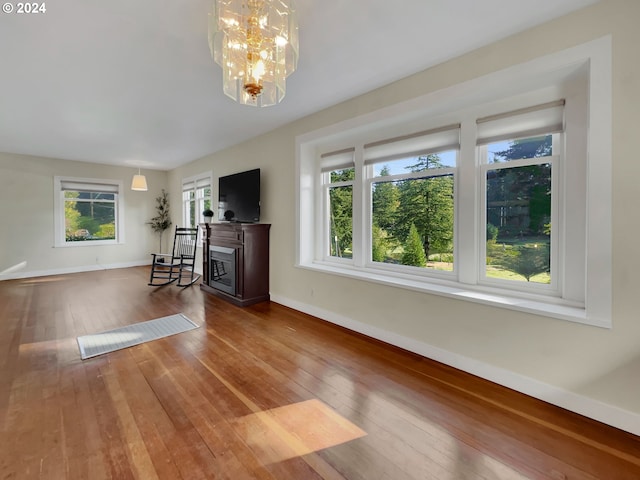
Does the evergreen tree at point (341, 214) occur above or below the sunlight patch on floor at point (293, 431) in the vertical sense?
above

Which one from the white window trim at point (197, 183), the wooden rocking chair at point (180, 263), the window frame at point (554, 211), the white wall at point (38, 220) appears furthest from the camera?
the white window trim at point (197, 183)

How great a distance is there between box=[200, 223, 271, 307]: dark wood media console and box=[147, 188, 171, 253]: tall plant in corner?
12.4 feet

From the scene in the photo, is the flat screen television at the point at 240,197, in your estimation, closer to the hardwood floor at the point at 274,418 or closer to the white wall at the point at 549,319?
the white wall at the point at 549,319

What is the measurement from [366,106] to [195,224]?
5.13m

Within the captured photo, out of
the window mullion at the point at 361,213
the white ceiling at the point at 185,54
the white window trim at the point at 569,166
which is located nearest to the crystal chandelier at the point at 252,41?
the white ceiling at the point at 185,54

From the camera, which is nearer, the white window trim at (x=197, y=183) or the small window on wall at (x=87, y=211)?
the white window trim at (x=197, y=183)

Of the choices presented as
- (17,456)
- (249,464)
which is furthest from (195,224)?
(249,464)

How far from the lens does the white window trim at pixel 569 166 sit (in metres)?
1.74

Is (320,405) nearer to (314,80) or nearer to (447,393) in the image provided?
(447,393)

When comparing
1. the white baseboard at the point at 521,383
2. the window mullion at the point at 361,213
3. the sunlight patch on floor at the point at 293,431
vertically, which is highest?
the window mullion at the point at 361,213

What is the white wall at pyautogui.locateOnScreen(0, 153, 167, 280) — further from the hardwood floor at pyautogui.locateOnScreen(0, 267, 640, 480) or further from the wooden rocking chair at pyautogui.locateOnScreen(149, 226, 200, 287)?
the hardwood floor at pyautogui.locateOnScreen(0, 267, 640, 480)

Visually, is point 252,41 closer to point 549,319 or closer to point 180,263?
point 549,319

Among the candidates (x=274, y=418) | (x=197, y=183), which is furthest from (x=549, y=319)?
(x=197, y=183)

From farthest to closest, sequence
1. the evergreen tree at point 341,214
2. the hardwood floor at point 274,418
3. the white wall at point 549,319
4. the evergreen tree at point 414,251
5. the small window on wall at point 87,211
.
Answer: the small window on wall at point 87,211 → the evergreen tree at point 341,214 → the evergreen tree at point 414,251 → the white wall at point 549,319 → the hardwood floor at point 274,418
